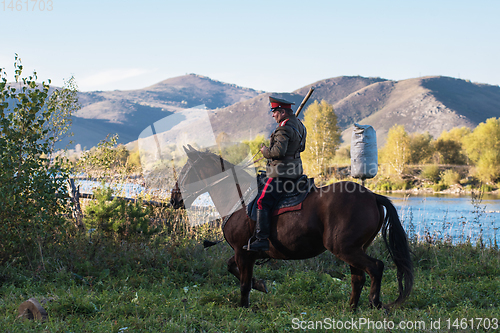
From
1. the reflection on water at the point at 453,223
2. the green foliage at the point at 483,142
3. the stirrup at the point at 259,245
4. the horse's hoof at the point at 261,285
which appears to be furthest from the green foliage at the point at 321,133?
the stirrup at the point at 259,245

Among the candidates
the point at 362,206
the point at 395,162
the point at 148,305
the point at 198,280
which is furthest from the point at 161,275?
the point at 395,162

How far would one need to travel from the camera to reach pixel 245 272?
5488 mm

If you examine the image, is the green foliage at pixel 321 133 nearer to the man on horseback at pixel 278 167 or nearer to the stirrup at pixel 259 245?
the man on horseback at pixel 278 167

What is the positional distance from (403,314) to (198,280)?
3.97 metres

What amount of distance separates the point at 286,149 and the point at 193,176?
1.73 m

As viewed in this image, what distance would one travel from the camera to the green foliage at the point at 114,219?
28.9ft

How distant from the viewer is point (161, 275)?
724cm

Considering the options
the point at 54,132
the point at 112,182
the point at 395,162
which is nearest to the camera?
the point at 54,132

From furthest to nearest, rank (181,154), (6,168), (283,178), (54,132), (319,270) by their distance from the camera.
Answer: (54,132) → (319,270) → (6,168) → (181,154) → (283,178)

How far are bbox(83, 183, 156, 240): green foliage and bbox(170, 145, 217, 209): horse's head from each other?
3.45 m

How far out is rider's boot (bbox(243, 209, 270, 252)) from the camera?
5.12 m

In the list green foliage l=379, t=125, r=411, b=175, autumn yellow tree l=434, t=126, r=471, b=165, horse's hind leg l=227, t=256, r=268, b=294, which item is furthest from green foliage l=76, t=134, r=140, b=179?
autumn yellow tree l=434, t=126, r=471, b=165

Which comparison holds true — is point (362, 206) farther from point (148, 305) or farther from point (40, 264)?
point (40, 264)

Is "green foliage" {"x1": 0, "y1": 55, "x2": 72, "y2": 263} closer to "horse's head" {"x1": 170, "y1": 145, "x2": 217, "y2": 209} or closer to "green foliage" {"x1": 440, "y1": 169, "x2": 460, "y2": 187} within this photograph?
"horse's head" {"x1": 170, "y1": 145, "x2": 217, "y2": 209}
